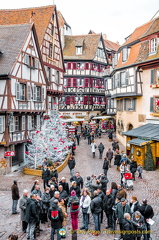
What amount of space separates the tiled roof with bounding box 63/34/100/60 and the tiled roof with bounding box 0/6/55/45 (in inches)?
→ 563

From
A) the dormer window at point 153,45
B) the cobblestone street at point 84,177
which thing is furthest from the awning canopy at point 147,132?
the dormer window at point 153,45

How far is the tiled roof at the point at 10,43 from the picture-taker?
1983 centimetres

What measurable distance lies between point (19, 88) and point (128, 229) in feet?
50.6

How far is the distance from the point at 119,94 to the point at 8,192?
637 inches

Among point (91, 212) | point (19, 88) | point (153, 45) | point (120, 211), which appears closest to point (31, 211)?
point (91, 212)

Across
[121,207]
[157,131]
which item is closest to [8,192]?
[121,207]

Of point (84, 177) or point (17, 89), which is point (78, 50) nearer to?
point (17, 89)

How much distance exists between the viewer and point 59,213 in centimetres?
854

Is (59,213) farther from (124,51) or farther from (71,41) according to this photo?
(71,41)

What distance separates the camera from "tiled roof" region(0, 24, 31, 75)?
65.1ft

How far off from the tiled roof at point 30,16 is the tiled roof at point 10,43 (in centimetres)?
470

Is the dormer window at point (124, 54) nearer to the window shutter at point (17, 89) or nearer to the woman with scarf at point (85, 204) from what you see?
the window shutter at point (17, 89)

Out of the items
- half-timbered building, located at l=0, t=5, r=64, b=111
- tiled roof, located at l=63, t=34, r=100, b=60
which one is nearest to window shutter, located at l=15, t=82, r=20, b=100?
half-timbered building, located at l=0, t=5, r=64, b=111

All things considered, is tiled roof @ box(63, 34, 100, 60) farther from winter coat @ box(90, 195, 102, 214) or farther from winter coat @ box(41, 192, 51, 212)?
winter coat @ box(90, 195, 102, 214)
